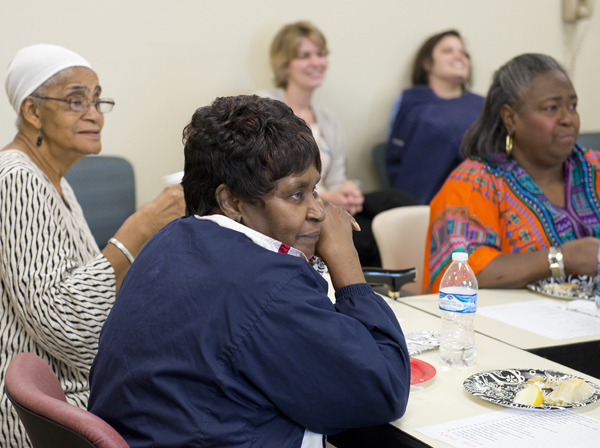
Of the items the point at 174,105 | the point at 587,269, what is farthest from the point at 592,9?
the point at 587,269

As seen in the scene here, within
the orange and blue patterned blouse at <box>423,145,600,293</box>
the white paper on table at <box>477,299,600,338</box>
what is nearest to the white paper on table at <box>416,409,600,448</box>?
the white paper on table at <box>477,299,600,338</box>

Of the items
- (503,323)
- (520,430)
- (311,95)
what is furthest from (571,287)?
(311,95)

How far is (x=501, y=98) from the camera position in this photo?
2.36 m

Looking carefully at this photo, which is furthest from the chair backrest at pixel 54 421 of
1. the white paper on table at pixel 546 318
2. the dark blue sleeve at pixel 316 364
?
the white paper on table at pixel 546 318

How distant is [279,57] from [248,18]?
327mm

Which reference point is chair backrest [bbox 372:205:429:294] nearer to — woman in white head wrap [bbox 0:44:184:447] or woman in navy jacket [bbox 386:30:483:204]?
woman in white head wrap [bbox 0:44:184:447]

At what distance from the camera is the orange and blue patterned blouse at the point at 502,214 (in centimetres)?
222

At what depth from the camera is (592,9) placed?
5.23 m

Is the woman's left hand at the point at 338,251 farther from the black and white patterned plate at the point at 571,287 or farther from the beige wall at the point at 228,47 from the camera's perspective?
the beige wall at the point at 228,47

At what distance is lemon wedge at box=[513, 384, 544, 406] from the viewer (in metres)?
1.22

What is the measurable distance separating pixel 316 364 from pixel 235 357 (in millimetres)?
128

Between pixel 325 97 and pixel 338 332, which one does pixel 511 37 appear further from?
pixel 338 332

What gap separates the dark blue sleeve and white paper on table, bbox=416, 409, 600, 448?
0.12 meters

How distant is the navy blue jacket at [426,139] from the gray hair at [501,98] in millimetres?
1874
